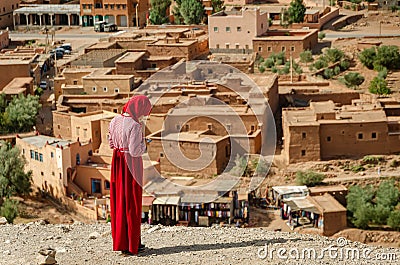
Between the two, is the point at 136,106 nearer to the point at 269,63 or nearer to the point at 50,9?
the point at 269,63

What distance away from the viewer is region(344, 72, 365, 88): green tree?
2548cm

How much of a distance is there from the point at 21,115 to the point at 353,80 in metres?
8.45

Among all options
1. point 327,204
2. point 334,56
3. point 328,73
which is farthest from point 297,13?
point 327,204

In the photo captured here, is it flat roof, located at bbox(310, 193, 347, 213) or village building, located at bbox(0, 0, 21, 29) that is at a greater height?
village building, located at bbox(0, 0, 21, 29)

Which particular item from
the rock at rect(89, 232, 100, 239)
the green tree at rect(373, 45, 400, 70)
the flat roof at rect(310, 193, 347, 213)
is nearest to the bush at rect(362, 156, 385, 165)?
the flat roof at rect(310, 193, 347, 213)

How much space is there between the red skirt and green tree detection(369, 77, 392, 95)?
16.4 metres

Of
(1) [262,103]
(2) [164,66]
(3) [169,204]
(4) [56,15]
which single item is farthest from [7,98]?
(4) [56,15]

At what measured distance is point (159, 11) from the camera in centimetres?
3628

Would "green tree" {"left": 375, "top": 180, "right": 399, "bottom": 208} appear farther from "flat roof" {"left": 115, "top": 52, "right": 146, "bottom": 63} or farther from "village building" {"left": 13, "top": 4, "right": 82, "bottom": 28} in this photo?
"village building" {"left": 13, "top": 4, "right": 82, "bottom": 28}

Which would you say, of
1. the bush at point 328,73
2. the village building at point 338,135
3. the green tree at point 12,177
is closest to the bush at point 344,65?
the bush at point 328,73

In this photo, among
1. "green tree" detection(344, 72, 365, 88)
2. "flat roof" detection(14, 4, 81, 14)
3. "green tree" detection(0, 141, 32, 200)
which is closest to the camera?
"green tree" detection(0, 141, 32, 200)

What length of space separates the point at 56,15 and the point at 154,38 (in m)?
9.91

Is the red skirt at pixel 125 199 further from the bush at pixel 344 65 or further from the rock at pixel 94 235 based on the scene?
the bush at pixel 344 65

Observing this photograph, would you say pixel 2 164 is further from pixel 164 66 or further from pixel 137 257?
pixel 137 257
